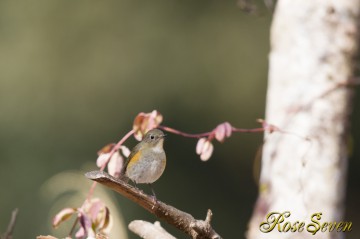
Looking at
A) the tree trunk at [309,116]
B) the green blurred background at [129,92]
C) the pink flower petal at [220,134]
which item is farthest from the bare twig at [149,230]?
the green blurred background at [129,92]

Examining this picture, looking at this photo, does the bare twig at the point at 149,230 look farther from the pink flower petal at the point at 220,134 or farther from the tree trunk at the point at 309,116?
the tree trunk at the point at 309,116

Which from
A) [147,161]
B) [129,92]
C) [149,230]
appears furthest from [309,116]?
[129,92]

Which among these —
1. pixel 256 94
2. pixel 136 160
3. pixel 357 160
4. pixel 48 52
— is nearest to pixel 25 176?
pixel 48 52

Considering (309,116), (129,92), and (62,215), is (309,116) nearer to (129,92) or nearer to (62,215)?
(62,215)

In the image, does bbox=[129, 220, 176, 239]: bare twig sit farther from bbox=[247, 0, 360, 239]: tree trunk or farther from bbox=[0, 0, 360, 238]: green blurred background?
bbox=[0, 0, 360, 238]: green blurred background

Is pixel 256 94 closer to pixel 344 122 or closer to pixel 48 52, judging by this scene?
pixel 48 52

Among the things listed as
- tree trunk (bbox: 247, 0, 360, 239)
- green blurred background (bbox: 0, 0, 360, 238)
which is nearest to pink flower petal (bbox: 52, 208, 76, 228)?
tree trunk (bbox: 247, 0, 360, 239)
